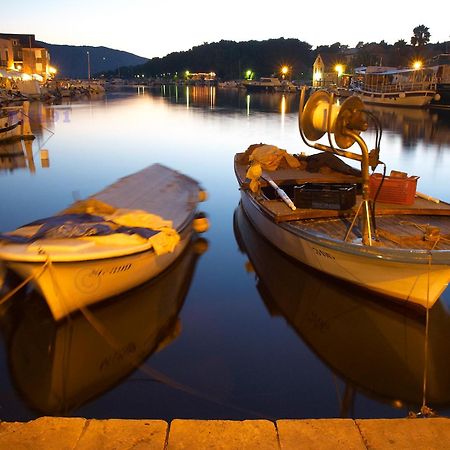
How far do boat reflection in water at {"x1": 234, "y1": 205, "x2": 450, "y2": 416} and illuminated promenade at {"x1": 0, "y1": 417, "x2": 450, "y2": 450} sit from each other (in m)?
3.04

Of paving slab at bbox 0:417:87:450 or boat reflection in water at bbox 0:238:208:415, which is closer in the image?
paving slab at bbox 0:417:87:450

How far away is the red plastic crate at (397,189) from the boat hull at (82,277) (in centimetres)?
636

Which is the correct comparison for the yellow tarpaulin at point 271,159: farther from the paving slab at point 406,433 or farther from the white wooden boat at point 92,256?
the paving slab at point 406,433

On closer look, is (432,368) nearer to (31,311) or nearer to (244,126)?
(31,311)

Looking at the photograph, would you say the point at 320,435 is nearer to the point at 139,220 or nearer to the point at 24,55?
the point at 139,220

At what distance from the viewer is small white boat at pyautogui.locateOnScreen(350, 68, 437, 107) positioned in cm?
6969

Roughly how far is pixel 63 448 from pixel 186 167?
26122 mm

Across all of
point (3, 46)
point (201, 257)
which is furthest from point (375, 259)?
point (3, 46)

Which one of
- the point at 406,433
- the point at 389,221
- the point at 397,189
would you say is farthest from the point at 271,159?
the point at 406,433

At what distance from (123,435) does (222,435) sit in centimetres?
97

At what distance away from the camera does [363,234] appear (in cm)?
922

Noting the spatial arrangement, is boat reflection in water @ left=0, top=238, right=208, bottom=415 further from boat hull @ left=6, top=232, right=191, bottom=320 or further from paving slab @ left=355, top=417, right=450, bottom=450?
paving slab @ left=355, top=417, right=450, bottom=450

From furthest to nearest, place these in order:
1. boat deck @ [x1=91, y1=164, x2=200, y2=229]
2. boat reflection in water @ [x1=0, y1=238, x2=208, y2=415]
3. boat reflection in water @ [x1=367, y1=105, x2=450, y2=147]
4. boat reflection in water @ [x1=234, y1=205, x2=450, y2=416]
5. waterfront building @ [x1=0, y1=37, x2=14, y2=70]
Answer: waterfront building @ [x1=0, y1=37, x2=14, y2=70] → boat reflection in water @ [x1=367, y1=105, x2=450, y2=147] → boat deck @ [x1=91, y1=164, x2=200, y2=229] → boat reflection in water @ [x1=234, y1=205, x2=450, y2=416] → boat reflection in water @ [x1=0, y1=238, x2=208, y2=415]

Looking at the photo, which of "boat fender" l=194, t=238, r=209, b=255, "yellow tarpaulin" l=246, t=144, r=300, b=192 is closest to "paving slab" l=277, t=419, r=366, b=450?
"boat fender" l=194, t=238, r=209, b=255
